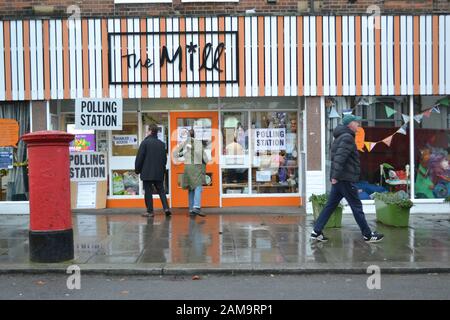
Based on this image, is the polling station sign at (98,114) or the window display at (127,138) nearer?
the polling station sign at (98,114)

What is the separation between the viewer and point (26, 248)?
334 inches

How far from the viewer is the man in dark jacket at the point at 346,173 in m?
8.45

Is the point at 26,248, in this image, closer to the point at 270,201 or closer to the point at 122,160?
the point at 122,160

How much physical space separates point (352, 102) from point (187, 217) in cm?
423

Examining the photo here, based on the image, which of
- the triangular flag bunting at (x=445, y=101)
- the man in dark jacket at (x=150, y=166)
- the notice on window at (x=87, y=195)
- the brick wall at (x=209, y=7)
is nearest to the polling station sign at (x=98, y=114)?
the man in dark jacket at (x=150, y=166)

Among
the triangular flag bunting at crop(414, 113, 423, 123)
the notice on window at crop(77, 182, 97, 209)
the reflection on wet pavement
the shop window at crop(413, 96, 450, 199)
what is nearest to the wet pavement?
the reflection on wet pavement

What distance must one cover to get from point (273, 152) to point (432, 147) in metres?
3.41

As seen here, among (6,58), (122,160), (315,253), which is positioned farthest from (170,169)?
(315,253)

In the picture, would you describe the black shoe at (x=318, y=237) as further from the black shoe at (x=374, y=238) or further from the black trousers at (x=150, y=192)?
the black trousers at (x=150, y=192)

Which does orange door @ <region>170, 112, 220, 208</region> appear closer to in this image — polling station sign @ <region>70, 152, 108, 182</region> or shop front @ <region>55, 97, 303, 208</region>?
shop front @ <region>55, 97, 303, 208</region>

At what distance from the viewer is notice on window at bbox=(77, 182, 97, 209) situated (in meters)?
12.4

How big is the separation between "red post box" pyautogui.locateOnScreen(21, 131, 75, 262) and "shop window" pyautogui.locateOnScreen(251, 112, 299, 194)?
5.88 meters

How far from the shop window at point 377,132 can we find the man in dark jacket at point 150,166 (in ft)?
11.4

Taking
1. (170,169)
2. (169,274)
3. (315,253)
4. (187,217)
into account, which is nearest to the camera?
(169,274)
